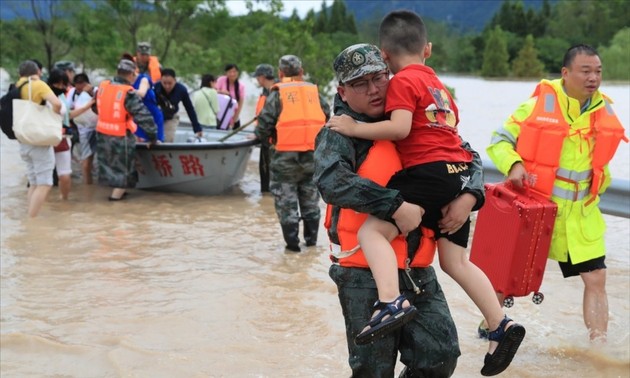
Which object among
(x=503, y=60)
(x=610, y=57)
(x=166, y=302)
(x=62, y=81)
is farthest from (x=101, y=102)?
(x=503, y=60)

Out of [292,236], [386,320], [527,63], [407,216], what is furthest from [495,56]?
[386,320]

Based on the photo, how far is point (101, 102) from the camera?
10.0 meters

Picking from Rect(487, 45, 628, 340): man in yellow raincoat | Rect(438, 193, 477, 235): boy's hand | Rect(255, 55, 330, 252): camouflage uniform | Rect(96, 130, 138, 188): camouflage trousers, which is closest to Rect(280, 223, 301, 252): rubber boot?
Rect(255, 55, 330, 252): camouflage uniform

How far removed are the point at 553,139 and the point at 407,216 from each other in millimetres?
2023

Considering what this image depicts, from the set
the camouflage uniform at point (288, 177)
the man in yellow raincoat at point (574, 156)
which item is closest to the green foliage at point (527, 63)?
the camouflage uniform at point (288, 177)

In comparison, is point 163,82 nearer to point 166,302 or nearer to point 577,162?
point 166,302

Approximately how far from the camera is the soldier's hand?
4.68 meters

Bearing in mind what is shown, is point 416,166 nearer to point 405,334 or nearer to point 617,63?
point 405,334

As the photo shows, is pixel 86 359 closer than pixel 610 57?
Yes

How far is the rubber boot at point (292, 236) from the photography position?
7.51 metres

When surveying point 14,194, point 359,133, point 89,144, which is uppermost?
point 359,133

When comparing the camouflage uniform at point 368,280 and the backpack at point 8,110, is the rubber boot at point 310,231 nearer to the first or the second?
the backpack at point 8,110

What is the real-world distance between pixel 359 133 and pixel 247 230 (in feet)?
19.5

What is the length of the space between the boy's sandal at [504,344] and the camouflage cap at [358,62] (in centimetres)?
114
